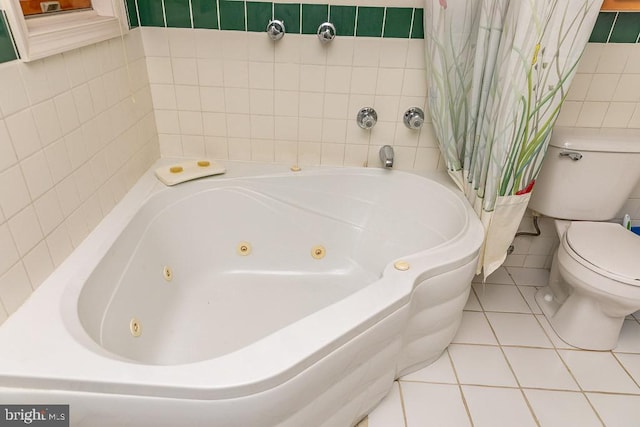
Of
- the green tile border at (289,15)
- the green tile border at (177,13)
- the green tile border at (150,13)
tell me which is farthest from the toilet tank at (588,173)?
the green tile border at (150,13)

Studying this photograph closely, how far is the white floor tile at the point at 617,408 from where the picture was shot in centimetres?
142

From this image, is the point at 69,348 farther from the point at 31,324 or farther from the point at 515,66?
the point at 515,66

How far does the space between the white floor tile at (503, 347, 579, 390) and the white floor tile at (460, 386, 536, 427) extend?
91 millimetres

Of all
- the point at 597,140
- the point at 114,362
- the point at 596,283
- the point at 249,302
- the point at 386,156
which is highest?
the point at 597,140

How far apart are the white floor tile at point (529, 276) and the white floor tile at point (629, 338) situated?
374 millimetres

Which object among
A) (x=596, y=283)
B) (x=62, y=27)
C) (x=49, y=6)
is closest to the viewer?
(x=62, y=27)

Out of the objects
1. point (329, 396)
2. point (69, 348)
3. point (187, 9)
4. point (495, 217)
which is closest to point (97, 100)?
point (187, 9)

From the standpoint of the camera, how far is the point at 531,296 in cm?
200

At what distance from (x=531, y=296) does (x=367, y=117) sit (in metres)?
1.21

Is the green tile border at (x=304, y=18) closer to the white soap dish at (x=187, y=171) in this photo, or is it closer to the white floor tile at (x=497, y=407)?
the white soap dish at (x=187, y=171)

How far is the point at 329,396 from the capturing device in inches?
43.1

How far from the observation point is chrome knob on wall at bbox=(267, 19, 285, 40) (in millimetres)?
1591

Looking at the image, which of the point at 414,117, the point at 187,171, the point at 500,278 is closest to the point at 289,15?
the point at 414,117

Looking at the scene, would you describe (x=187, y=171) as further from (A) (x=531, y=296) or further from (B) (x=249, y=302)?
(A) (x=531, y=296)
